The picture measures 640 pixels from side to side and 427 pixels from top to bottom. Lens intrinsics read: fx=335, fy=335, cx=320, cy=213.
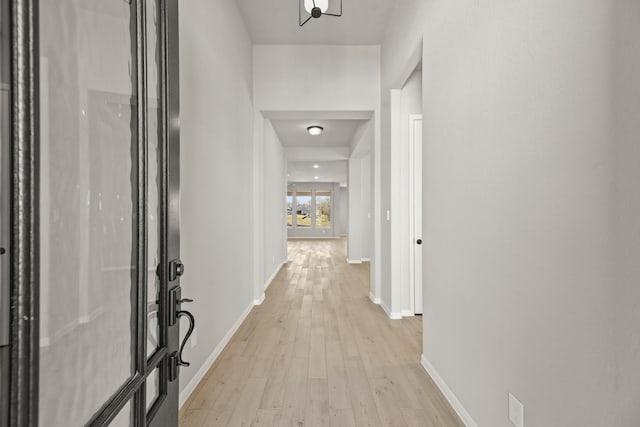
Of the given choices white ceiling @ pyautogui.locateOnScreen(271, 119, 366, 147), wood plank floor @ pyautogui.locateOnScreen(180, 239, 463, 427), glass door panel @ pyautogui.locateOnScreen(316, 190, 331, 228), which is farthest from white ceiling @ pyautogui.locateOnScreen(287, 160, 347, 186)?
wood plank floor @ pyautogui.locateOnScreen(180, 239, 463, 427)

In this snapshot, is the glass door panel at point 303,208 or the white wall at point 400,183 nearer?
the white wall at point 400,183

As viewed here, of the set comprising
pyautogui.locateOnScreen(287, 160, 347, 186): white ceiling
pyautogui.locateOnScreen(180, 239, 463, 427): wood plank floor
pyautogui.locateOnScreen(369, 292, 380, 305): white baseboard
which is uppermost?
pyautogui.locateOnScreen(287, 160, 347, 186): white ceiling

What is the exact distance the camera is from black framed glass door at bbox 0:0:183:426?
494 mm

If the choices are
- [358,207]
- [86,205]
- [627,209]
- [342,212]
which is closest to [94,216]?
[86,205]

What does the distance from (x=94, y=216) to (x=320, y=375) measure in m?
1.99

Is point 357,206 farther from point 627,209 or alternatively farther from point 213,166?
point 627,209

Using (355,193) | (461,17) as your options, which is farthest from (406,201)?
(355,193)

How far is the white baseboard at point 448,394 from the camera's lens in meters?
1.72

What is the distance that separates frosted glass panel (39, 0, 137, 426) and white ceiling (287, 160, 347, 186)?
8.75 m

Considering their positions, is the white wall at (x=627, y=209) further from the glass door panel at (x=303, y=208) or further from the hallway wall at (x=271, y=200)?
the glass door panel at (x=303, y=208)

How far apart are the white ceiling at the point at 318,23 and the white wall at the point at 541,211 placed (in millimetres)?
1548

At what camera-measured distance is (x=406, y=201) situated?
3543 millimetres

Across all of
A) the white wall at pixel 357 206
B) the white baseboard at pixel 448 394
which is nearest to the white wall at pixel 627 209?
the white baseboard at pixel 448 394

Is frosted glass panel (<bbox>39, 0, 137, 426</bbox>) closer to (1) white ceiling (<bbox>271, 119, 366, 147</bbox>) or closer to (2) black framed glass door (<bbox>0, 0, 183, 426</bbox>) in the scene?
(2) black framed glass door (<bbox>0, 0, 183, 426</bbox>)
